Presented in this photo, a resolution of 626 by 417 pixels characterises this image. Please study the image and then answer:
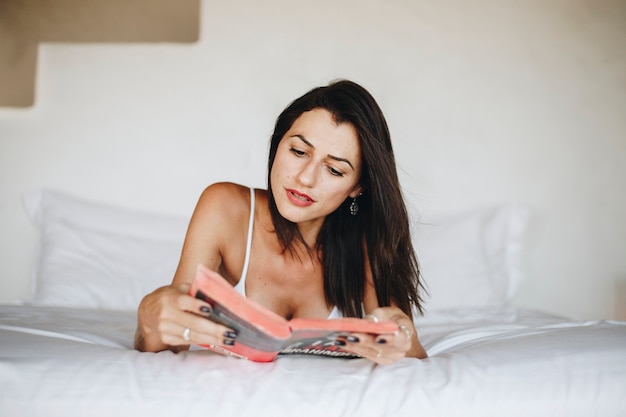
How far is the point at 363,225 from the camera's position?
1951 millimetres

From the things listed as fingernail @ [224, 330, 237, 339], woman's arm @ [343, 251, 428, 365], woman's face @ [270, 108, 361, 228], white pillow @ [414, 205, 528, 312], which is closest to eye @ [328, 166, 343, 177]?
woman's face @ [270, 108, 361, 228]

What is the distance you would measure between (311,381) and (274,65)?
2015mm

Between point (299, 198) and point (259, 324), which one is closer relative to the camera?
point (259, 324)

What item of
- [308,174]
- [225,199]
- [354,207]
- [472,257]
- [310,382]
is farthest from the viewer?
[472,257]

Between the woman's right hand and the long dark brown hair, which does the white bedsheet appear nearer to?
the woman's right hand

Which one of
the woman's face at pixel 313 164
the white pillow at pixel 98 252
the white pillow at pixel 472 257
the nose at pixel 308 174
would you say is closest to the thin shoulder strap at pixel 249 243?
the woman's face at pixel 313 164

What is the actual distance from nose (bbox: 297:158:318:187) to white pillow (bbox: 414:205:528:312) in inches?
38.2

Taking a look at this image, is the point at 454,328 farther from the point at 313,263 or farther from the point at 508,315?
the point at 313,263

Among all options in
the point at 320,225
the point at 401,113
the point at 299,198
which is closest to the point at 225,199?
the point at 299,198

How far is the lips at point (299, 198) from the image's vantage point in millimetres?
1654

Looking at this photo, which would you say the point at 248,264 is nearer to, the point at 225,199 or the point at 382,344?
the point at 225,199

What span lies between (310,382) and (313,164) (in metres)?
0.64

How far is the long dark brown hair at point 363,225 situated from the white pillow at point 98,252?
2.60ft

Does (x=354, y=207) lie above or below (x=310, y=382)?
above
